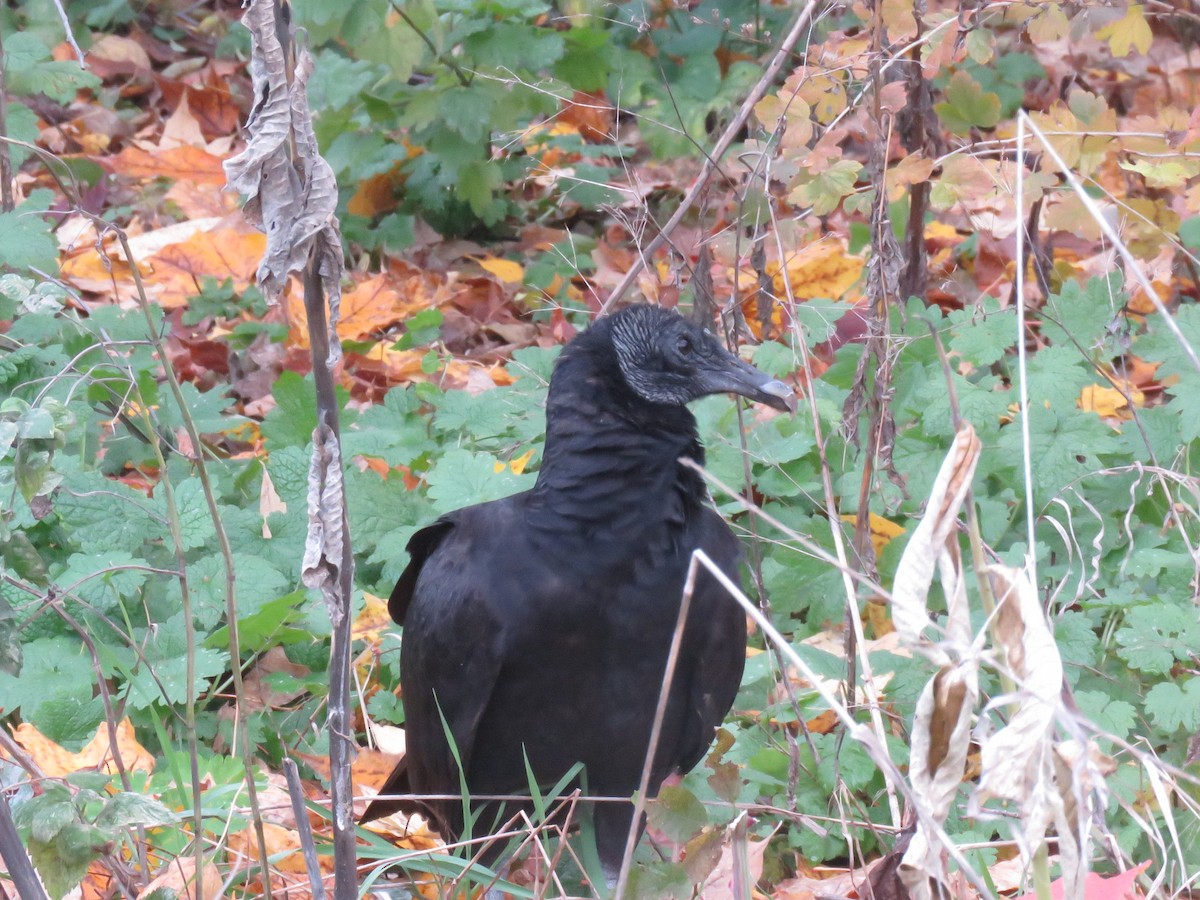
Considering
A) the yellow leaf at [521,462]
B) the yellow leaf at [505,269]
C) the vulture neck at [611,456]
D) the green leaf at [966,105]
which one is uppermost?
the green leaf at [966,105]

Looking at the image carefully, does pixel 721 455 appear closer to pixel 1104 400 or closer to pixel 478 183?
pixel 1104 400

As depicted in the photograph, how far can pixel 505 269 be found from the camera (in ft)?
16.7

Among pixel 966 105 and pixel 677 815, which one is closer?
pixel 677 815

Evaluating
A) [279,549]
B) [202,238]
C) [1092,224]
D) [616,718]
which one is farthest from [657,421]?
[202,238]

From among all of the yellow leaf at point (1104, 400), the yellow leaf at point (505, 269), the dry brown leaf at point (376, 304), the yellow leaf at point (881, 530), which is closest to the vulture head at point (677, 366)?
the yellow leaf at point (881, 530)

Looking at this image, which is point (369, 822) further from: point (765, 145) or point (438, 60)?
point (438, 60)

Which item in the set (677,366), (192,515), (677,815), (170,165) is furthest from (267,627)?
(170,165)

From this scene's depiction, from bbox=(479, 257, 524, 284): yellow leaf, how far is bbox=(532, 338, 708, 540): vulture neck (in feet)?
8.34

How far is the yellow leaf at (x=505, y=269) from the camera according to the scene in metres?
5.06

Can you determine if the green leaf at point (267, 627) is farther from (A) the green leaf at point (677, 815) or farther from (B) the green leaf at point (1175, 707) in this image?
(B) the green leaf at point (1175, 707)

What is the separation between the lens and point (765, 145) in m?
2.75

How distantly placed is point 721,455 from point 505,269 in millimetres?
1902

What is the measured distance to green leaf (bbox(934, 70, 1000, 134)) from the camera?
10.9 feet

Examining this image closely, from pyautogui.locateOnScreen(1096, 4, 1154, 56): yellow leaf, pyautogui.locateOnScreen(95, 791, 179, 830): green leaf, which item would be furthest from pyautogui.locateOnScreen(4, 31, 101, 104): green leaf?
pyautogui.locateOnScreen(95, 791, 179, 830): green leaf
